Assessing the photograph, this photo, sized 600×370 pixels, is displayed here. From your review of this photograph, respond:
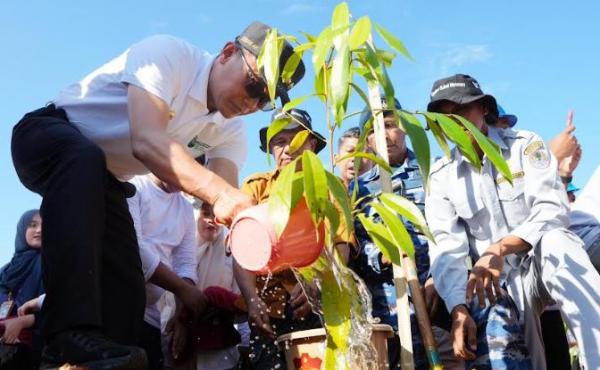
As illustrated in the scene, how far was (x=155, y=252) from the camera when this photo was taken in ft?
9.91

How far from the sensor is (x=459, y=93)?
261 centimetres

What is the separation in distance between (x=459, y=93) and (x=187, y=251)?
1.56 metres

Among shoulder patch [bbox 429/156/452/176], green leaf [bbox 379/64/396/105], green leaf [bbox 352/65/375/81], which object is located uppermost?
shoulder patch [bbox 429/156/452/176]

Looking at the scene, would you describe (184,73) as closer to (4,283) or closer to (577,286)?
(577,286)

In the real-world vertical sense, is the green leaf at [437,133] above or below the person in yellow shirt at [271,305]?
above

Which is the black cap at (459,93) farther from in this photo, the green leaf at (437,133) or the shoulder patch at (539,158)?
the green leaf at (437,133)

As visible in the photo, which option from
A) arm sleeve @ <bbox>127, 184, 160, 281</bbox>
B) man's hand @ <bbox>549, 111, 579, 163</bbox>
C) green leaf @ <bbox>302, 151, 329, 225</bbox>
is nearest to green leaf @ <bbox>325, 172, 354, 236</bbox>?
green leaf @ <bbox>302, 151, 329, 225</bbox>

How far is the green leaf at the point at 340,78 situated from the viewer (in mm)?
1228

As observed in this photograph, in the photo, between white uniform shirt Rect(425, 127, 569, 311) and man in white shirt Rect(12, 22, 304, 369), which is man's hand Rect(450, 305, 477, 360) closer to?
white uniform shirt Rect(425, 127, 569, 311)

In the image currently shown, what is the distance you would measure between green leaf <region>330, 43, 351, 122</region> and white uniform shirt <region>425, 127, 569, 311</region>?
4.07 ft

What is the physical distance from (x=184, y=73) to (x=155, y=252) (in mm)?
1158

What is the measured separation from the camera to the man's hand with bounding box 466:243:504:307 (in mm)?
2135

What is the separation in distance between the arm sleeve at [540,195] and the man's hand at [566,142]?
69cm

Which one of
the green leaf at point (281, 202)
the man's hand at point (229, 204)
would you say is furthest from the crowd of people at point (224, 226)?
the green leaf at point (281, 202)
